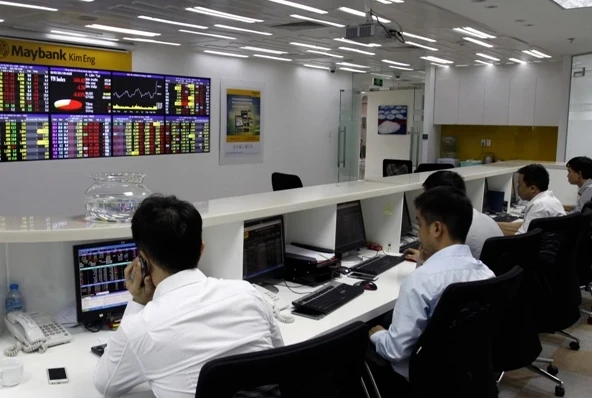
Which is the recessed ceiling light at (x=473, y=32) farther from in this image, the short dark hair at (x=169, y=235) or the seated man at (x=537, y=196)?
the short dark hair at (x=169, y=235)

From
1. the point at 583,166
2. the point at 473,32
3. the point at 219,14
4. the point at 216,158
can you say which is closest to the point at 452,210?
the point at 583,166

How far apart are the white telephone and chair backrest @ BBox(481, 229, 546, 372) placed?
1.97 meters

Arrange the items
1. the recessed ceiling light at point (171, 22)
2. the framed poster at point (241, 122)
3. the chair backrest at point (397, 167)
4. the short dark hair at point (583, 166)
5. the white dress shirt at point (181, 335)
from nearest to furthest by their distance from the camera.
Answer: the white dress shirt at point (181, 335) < the short dark hair at point (583, 166) < the recessed ceiling light at point (171, 22) < the chair backrest at point (397, 167) < the framed poster at point (241, 122)

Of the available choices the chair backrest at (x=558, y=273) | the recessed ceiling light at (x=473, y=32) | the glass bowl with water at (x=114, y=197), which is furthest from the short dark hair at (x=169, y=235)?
the recessed ceiling light at (x=473, y=32)

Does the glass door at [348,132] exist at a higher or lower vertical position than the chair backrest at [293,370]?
higher

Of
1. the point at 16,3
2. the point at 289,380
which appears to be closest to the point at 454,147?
the point at 16,3

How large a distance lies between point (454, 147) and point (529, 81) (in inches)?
71.9

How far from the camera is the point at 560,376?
3770 mm

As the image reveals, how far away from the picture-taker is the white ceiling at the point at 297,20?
5133mm

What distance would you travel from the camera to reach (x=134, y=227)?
173 centimetres

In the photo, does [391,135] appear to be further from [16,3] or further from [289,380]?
[289,380]

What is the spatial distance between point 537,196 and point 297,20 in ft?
9.69

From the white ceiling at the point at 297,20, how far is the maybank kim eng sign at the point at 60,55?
0.15m

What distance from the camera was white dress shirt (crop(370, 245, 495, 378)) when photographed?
2191mm
